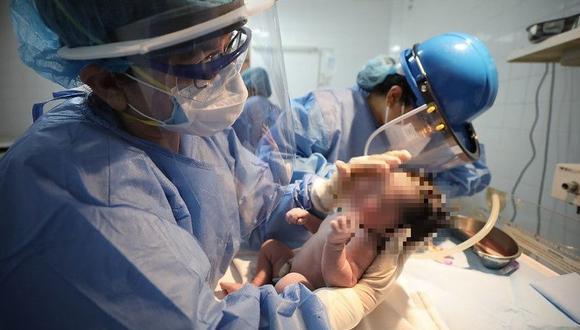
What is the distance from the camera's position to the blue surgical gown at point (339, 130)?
1725 millimetres

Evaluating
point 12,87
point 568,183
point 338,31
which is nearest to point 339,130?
point 568,183

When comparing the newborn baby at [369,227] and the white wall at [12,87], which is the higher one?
the white wall at [12,87]

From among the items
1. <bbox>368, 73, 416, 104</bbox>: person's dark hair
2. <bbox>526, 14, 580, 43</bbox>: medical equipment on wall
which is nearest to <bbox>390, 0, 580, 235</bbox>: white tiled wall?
<bbox>526, 14, 580, 43</bbox>: medical equipment on wall

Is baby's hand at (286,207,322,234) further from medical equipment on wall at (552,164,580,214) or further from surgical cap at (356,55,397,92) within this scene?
medical equipment on wall at (552,164,580,214)

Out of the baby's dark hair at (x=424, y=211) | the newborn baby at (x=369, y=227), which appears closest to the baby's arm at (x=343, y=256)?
the newborn baby at (x=369, y=227)

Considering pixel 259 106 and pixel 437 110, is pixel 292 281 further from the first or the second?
pixel 437 110

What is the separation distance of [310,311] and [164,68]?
639mm

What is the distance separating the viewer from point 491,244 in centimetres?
149

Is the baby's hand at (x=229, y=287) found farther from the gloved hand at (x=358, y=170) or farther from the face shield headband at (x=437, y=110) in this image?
the face shield headband at (x=437, y=110)

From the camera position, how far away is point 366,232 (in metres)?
0.94

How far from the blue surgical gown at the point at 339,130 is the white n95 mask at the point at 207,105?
3.08 ft

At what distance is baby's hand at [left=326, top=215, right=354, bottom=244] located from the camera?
0.88 m

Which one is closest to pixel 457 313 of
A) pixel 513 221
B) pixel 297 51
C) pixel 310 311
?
pixel 310 311

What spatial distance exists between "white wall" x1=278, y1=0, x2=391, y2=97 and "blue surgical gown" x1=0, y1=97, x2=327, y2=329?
11.8 ft
